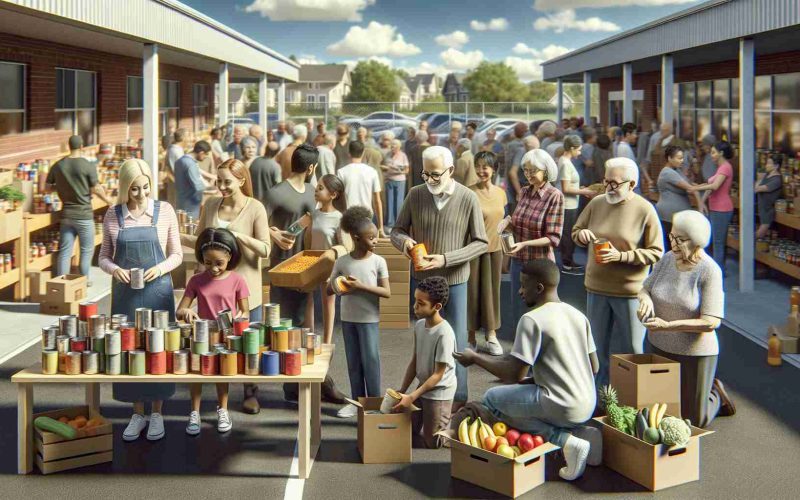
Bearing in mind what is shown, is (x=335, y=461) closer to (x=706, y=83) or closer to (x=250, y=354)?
(x=250, y=354)

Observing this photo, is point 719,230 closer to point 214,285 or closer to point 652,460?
point 652,460

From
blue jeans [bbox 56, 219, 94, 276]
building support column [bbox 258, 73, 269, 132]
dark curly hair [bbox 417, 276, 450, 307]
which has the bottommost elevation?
dark curly hair [bbox 417, 276, 450, 307]

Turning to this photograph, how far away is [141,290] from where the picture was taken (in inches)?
291

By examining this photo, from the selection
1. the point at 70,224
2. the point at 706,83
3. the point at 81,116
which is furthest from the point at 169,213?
the point at 706,83

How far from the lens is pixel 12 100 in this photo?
16219 mm

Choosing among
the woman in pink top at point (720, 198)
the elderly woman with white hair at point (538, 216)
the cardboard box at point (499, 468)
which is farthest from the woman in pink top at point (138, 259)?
the woman in pink top at point (720, 198)

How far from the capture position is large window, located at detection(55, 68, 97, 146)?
18.7m

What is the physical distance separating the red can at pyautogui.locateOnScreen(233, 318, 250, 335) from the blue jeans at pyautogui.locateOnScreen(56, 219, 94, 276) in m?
6.74

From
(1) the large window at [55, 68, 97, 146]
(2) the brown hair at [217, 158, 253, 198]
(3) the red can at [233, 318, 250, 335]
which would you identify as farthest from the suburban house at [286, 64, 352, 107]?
(3) the red can at [233, 318, 250, 335]

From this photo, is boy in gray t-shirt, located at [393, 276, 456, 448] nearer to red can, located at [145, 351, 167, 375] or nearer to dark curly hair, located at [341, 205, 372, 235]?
dark curly hair, located at [341, 205, 372, 235]

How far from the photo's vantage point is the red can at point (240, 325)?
677 centimetres

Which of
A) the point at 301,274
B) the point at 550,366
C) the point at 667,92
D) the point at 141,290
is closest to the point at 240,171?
the point at 301,274

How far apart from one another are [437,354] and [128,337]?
6.54 feet

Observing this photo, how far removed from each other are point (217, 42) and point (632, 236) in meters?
14.2
